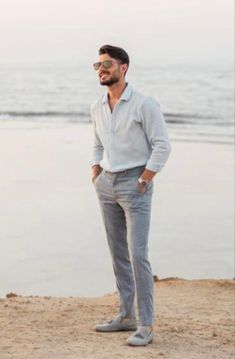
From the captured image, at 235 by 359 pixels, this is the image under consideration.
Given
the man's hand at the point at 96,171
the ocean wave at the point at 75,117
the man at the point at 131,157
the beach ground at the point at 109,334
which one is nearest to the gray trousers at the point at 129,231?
the man at the point at 131,157

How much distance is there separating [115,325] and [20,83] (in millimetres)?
29054

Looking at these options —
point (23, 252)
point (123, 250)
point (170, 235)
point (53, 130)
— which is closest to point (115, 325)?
point (123, 250)

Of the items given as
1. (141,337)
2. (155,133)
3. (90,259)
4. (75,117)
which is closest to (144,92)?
(75,117)

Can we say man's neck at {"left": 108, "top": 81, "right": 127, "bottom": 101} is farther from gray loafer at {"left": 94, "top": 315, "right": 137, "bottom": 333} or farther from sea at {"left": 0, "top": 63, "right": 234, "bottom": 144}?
sea at {"left": 0, "top": 63, "right": 234, "bottom": 144}

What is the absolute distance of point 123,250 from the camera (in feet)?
21.1

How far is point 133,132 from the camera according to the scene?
6.03 m

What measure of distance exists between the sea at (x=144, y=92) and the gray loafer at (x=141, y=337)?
13.4 metres

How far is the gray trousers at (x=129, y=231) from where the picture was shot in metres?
6.08

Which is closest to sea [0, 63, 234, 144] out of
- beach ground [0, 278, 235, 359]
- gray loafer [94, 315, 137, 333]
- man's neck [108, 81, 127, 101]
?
beach ground [0, 278, 235, 359]

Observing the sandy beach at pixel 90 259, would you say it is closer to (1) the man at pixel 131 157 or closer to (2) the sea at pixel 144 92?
(1) the man at pixel 131 157

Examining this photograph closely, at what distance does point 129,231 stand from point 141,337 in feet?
2.35

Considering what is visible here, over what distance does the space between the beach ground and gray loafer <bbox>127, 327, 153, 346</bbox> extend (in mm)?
41

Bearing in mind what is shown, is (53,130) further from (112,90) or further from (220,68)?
(220,68)

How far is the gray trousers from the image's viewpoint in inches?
239
